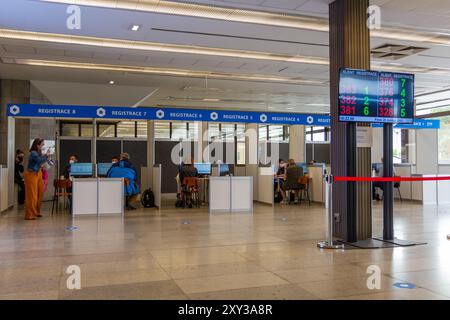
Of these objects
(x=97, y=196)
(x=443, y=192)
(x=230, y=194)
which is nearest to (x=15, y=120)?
(x=97, y=196)

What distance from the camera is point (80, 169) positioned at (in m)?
10.2

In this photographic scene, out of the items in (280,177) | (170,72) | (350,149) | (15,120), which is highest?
(170,72)

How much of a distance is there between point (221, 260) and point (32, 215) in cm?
501

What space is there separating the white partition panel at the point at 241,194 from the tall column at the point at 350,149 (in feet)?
12.8

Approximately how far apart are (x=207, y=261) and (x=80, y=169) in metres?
6.51

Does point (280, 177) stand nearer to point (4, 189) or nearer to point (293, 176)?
point (293, 176)

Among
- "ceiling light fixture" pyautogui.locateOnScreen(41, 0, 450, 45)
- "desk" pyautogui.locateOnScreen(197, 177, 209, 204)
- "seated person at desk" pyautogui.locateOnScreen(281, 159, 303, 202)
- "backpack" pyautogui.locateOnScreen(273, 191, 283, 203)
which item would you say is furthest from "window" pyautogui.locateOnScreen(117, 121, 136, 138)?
"ceiling light fixture" pyautogui.locateOnScreen(41, 0, 450, 45)

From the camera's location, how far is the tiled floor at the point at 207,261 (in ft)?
11.6

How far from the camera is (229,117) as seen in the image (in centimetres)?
1105

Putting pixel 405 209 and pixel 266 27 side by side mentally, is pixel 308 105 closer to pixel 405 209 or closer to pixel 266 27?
pixel 405 209

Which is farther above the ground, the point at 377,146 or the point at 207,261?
the point at 377,146

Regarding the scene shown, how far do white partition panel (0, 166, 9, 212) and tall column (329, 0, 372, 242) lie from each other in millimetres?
6741

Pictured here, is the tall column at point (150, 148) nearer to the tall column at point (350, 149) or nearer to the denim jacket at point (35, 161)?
the denim jacket at point (35, 161)

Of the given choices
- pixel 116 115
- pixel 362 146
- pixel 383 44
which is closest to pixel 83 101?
pixel 116 115
